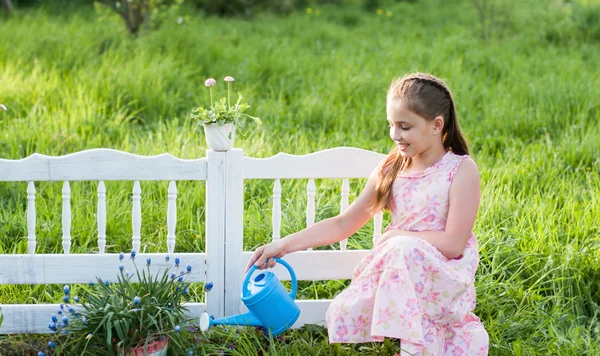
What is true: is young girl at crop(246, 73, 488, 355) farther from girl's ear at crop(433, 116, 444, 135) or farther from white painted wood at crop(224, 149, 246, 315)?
white painted wood at crop(224, 149, 246, 315)

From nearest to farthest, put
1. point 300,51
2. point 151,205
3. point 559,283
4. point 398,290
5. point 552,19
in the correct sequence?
point 398,290, point 559,283, point 151,205, point 300,51, point 552,19

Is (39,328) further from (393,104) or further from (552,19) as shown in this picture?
(552,19)

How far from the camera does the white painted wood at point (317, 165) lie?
2951 millimetres

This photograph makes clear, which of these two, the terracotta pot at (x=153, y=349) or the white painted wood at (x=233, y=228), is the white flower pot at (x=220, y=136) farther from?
the terracotta pot at (x=153, y=349)

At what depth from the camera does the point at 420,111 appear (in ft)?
8.72

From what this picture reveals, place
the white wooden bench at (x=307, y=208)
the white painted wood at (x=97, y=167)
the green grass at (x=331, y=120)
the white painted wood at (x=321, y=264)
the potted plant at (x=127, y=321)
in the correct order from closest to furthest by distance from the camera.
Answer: the potted plant at (x=127, y=321) → the white painted wood at (x=97, y=167) → the white wooden bench at (x=307, y=208) → the white painted wood at (x=321, y=264) → the green grass at (x=331, y=120)

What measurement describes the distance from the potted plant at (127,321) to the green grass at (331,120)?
0.57ft

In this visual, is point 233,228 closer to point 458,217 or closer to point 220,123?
point 220,123

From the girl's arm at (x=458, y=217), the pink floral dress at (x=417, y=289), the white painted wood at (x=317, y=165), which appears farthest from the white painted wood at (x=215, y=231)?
the girl's arm at (x=458, y=217)

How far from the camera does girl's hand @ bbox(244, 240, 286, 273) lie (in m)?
2.72

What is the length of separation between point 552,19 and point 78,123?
222 inches

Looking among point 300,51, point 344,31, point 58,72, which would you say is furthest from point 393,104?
point 344,31

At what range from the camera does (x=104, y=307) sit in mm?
2666

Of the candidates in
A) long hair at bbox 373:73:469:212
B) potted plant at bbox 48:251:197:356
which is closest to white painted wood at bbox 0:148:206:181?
potted plant at bbox 48:251:197:356
